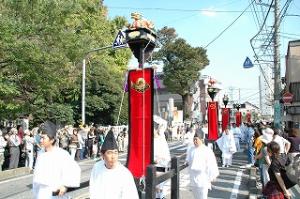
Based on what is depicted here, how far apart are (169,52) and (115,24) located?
1790 cm

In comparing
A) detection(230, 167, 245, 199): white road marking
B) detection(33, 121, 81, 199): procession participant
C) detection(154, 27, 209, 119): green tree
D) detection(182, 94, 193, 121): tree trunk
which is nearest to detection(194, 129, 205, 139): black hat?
detection(230, 167, 245, 199): white road marking

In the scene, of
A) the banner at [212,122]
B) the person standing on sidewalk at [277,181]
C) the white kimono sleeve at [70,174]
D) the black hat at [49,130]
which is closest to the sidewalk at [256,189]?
the person standing on sidewalk at [277,181]

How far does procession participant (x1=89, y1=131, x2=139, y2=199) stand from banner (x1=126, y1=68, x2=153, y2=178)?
2822 millimetres

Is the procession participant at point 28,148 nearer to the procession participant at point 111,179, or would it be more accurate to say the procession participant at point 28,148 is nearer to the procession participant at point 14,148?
the procession participant at point 14,148

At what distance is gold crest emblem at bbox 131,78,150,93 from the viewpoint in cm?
816

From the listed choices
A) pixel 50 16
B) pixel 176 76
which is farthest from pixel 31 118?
pixel 176 76

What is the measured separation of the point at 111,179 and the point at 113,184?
2.2 inches

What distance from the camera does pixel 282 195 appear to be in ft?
23.5

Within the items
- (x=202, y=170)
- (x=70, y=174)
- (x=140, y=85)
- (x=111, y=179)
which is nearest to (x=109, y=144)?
(x=111, y=179)

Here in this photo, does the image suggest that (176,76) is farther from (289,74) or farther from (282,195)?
(282,195)

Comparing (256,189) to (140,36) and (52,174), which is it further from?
(52,174)

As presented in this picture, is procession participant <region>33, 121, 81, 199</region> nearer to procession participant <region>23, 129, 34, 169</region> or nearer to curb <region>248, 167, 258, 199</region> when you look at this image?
curb <region>248, 167, 258, 199</region>

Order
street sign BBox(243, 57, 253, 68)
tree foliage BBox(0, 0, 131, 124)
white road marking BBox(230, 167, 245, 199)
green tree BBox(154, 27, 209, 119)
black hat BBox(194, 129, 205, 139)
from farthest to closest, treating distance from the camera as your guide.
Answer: green tree BBox(154, 27, 209, 119) → street sign BBox(243, 57, 253, 68) → tree foliage BBox(0, 0, 131, 124) → white road marking BBox(230, 167, 245, 199) → black hat BBox(194, 129, 205, 139)

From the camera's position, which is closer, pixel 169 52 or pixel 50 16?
pixel 50 16
